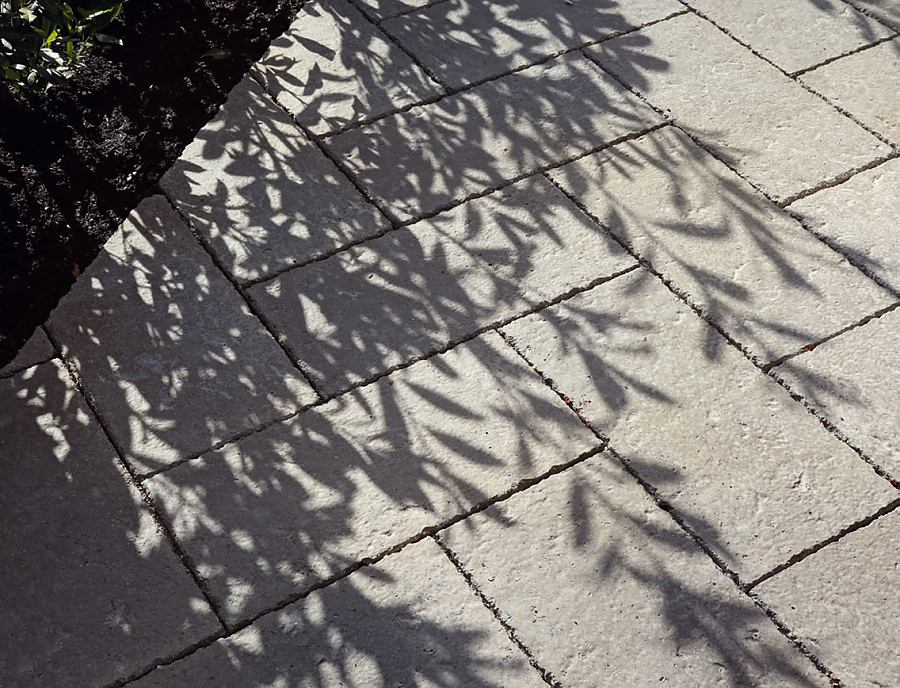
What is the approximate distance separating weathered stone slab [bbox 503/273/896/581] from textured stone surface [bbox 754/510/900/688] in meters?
0.05

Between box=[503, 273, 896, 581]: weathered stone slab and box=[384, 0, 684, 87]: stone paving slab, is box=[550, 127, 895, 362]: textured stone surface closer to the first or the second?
box=[503, 273, 896, 581]: weathered stone slab

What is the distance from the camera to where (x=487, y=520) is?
8.45 feet

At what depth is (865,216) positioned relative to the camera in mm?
3383

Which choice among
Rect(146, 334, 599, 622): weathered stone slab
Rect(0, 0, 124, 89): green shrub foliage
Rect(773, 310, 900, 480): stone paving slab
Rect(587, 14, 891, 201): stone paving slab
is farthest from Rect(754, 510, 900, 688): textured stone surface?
Rect(0, 0, 124, 89): green shrub foliage

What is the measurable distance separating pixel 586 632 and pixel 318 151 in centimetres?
213

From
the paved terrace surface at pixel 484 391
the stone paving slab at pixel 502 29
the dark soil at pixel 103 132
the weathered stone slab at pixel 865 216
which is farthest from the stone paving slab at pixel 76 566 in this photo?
the weathered stone slab at pixel 865 216

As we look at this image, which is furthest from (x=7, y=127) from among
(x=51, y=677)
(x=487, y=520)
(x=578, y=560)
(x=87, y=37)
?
(x=578, y=560)

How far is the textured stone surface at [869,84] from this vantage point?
378 centimetres

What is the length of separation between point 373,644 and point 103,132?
7.47 feet

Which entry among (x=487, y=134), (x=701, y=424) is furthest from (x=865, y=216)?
(x=487, y=134)

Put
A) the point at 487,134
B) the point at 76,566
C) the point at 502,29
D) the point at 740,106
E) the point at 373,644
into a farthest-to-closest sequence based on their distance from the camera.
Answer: the point at 502,29
the point at 740,106
the point at 487,134
the point at 76,566
the point at 373,644

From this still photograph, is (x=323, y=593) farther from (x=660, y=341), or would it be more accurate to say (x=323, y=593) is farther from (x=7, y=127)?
(x=7, y=127)

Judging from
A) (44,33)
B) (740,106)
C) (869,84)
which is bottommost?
(869,84)

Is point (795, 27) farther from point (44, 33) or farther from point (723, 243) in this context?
point (44, 33)
